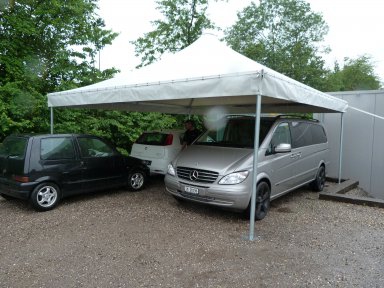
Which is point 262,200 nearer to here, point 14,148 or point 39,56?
point 14,148

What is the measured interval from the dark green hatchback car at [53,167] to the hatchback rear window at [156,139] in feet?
4.80

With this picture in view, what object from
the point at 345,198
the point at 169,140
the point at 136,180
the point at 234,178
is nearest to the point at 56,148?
the point at 136,180

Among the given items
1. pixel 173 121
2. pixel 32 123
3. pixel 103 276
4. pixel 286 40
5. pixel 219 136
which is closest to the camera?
pixel 103 276

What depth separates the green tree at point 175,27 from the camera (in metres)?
14.5

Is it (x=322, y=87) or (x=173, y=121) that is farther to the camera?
(x=322, y=87)

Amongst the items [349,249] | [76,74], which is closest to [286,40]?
[76,74]

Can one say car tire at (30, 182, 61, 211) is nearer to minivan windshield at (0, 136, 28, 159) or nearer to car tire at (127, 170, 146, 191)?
minivan windshield at (0, 136, 28, 159)

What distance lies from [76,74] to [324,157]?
28.9 ft

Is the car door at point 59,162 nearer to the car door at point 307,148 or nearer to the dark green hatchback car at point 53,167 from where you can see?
the dark green hatchback car at point 53,167

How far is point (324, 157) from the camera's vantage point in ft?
26.7

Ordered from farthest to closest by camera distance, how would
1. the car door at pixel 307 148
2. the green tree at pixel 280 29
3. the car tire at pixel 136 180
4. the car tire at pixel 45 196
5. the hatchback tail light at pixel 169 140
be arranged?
the green tree at pixel 280 29, the hatchback tail light at pixel 169 140, the car tire at pixel 136 180, the car door at pixel 307 148, the car tire at pixel 45 196

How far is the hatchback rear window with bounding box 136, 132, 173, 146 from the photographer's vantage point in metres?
8.13

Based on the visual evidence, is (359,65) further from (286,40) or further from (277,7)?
(277,7)

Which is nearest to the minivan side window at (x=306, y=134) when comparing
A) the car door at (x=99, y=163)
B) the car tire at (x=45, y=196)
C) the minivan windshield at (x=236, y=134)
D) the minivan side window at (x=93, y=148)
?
the minivan windshield at (x=236, y=134)
